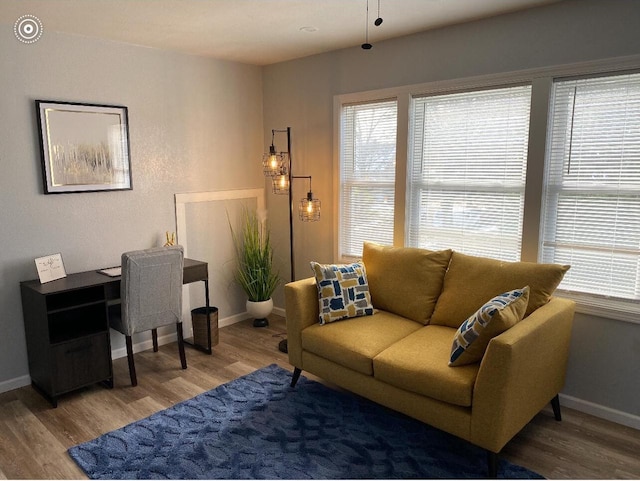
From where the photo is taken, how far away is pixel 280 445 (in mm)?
2551

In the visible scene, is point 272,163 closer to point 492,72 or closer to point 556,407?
point 492,72

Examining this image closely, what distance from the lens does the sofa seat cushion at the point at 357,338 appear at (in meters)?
2.74

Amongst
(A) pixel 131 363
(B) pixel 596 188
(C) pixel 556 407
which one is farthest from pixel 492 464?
(A) pixel 131 363

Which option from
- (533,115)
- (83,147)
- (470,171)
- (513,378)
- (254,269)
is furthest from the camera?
(254,269)

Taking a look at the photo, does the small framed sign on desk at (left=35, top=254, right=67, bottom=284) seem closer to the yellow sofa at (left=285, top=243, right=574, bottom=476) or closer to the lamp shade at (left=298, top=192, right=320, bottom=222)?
the yellow sofa at (left=285, top=243, right=574, bottom=476)

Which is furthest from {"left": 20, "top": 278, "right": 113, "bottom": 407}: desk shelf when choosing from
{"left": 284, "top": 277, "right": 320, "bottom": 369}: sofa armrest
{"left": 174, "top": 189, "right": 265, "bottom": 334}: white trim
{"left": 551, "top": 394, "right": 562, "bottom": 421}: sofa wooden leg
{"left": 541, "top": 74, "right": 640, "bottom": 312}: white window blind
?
{"left": 541, "top": 74, "right": 640, "bottom": 312}: white window blind

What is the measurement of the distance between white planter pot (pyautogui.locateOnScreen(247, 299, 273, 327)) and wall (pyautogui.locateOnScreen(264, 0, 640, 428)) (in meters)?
0.58

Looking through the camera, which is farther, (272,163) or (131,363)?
(272,163)

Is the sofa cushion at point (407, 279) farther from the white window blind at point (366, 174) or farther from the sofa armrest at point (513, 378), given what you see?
the sofa armrest at point (513, 378)

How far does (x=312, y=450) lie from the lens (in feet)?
8.22

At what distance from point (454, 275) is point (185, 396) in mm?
1942

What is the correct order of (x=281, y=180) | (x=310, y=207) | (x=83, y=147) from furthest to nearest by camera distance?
(x=281, y=180) → (x=310, y=207) → (x=83, y=147)

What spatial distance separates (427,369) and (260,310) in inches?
87.6

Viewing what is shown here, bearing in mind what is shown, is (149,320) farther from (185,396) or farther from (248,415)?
(248,415)
